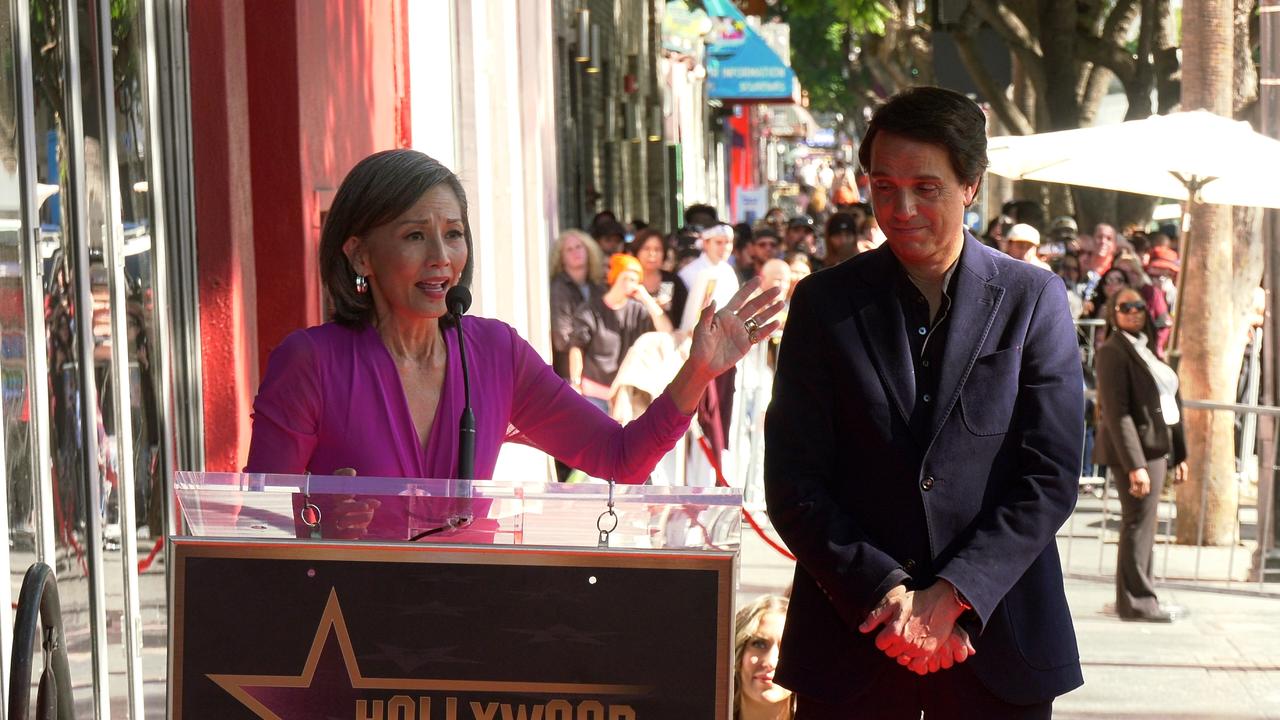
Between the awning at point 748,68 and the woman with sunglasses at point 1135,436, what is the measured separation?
92.5 ft

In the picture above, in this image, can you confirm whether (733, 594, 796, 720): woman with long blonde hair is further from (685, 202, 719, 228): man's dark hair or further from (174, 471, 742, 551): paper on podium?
(685, 202, 719, 228): man's dark hair

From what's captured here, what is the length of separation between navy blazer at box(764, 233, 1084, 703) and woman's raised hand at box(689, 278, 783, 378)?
15 centimetres

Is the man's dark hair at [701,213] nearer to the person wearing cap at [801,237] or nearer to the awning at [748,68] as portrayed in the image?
the person wearing cap at [801,237]

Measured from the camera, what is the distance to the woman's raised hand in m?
→ 3.81

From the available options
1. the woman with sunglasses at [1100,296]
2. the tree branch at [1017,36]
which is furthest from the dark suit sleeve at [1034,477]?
the tree branch at [1017,36]

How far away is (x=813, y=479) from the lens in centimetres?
392

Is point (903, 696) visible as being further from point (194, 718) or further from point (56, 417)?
point (56, 417)

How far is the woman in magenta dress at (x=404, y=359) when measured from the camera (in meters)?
3.65

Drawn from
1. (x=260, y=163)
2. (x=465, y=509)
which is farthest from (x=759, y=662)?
(x=260, y=163)

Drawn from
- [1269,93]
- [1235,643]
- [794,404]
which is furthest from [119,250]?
[1269,93]

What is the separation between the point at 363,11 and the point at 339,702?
6.57 metres

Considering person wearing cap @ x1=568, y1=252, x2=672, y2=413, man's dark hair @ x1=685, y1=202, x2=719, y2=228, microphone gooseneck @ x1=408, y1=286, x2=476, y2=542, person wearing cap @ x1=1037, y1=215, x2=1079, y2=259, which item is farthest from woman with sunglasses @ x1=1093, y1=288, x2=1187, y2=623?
man's dark hair @ x1=685, y1=202, x2=719, y2=228

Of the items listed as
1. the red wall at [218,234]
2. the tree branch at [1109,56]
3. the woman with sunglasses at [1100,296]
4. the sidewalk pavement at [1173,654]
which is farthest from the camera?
the tree branch at [1109,56]

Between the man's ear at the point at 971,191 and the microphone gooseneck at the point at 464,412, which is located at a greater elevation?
the man's ear at the point at 971,191
